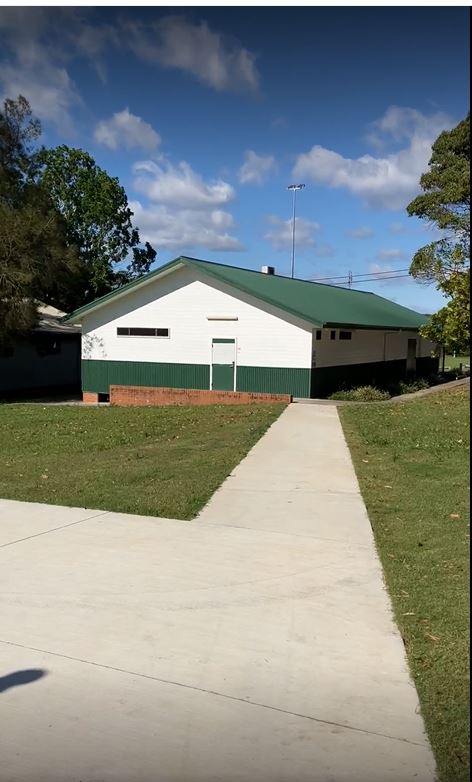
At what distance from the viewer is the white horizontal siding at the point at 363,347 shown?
76.6 feet

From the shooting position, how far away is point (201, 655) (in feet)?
13.2

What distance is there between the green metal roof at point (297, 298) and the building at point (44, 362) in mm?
4937

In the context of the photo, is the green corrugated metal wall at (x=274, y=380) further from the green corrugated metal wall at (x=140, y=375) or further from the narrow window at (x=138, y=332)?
the narrow window at (x=138, y=332)

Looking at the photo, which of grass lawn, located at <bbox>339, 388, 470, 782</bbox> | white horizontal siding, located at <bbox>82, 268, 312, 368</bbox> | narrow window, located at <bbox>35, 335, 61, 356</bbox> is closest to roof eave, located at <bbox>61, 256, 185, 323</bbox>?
white horizontal siding, located at <bbox>82, 268, 312, 368</bbox>

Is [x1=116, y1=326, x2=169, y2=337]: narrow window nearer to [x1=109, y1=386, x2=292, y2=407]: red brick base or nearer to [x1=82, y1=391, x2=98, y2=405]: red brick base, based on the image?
[x1=109, y1=386, x2=292, y2=407]: red brick base

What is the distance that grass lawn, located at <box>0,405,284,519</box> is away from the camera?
7.93 metres

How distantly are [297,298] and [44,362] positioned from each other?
13518mm

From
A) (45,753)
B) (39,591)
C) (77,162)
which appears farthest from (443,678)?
(77,162)

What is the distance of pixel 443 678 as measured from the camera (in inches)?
142

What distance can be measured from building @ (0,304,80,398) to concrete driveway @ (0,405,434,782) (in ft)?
74.0

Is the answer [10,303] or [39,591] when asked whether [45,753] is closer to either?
[39,591]

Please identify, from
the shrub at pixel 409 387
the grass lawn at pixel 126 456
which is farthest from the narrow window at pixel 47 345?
the shrub at pixel 409 387

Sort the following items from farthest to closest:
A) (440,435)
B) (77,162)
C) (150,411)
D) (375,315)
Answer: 1. (77,162)
2. (375,315)
3. (150,411)
4. (440,435)

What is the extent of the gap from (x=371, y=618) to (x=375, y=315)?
26.2 meters
